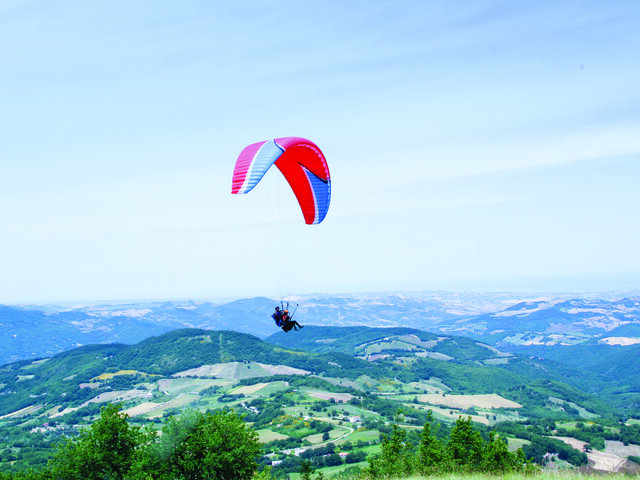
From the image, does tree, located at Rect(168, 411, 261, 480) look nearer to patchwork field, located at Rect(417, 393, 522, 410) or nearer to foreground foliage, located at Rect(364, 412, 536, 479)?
foreground foliage, located at Rect(364, 412, 536, 479)

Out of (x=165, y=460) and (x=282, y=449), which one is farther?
(x=282, y=449)

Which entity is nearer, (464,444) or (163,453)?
(163,453)

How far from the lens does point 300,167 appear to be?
26422 millimetres

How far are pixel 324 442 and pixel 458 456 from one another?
86367mm

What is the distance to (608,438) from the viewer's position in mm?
124438

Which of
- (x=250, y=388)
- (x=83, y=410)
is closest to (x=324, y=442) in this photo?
(x=250, y=388)

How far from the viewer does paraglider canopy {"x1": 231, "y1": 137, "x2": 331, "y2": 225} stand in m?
21.3

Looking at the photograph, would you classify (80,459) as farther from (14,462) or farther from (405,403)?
(405,403)

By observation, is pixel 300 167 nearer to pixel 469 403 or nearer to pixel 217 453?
pixel 217 453

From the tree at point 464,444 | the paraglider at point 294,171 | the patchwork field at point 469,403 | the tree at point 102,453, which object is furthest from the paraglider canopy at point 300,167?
the patchwork field at point 469,403

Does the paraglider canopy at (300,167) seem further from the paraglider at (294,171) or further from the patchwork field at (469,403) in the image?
the patchwork field at (469,403)

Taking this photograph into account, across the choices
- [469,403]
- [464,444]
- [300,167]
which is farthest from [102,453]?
[469,403]

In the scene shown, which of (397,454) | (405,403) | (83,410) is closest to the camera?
(397,454)

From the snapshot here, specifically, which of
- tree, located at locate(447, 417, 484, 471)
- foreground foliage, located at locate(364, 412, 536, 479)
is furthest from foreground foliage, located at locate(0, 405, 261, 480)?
tree, located at locate(447, 417, 484, 471)
